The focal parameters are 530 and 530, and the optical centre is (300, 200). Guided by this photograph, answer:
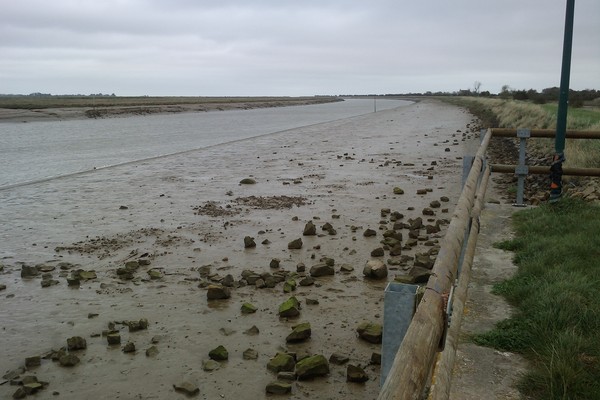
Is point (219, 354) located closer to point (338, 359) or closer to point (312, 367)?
point (312, 367)

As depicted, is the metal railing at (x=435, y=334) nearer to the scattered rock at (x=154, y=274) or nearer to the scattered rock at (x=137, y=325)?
the scattered rock at (x=137, y=325)

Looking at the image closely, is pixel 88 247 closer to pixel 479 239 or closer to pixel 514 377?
pixel 479 239

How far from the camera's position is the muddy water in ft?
16.6

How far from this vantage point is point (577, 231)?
21.7ft

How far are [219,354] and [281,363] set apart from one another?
0.66 m

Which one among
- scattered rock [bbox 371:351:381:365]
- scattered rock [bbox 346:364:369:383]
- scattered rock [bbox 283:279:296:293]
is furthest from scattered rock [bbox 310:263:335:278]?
scattered rock [bbox 346:364:369:383]

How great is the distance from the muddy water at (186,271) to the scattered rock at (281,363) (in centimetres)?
9

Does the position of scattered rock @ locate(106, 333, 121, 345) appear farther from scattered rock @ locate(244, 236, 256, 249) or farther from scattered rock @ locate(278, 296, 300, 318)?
scattered rock @ locate(244, 236, 256, 249)

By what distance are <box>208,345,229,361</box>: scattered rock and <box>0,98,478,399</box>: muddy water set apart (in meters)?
0.07

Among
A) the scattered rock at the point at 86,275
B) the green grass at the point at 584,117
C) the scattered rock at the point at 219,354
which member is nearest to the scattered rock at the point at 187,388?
the scattered rock at the point at 219,354

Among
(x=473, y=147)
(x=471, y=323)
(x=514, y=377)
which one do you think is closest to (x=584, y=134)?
(x=471, y=323)

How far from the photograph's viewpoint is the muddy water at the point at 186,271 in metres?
5.06

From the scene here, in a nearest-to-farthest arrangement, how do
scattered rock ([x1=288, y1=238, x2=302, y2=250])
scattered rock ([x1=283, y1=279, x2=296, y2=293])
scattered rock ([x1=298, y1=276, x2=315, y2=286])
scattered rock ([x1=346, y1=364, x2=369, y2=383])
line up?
1. scattered rock ([x1=346, y1=364, x2=369, y2=383])
2. scattered rock ([x1=283, y1=279, x2=296, y2=293])
3. scattered rock ([x1=298, y1=276, x2=315, y2=286])
4. scattered rock ([x1=288, y1=238, x2=302, y2=250])

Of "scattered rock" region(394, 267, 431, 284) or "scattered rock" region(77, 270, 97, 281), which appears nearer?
"scattered rock" region(394, 267, 431, 284)
